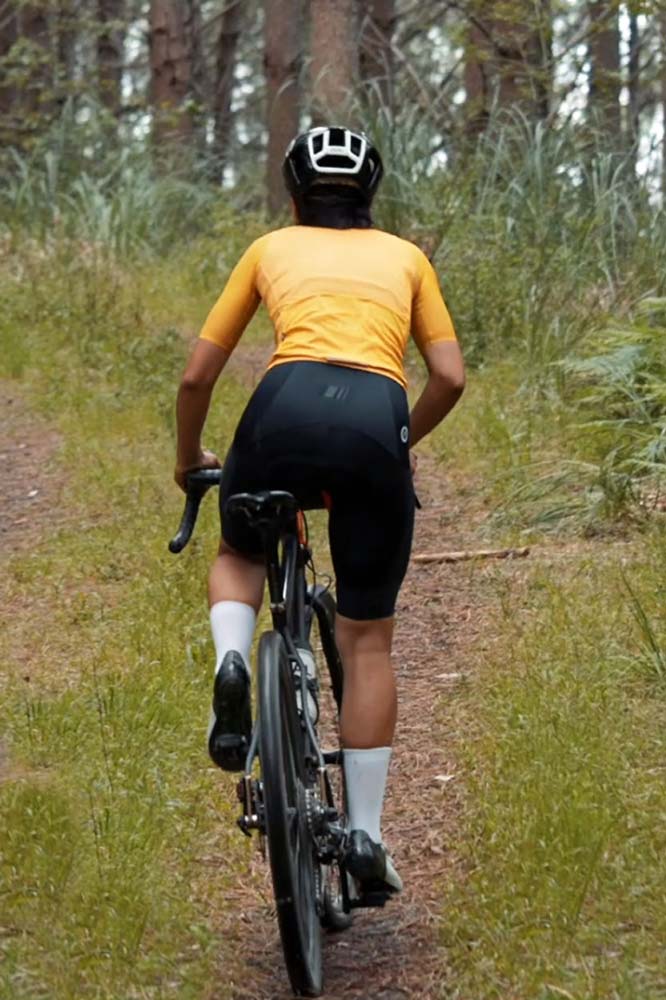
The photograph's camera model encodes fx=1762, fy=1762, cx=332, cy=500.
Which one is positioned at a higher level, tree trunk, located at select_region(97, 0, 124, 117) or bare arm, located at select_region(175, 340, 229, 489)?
tree trunk, located at select_region(97, 0, 124, 117)

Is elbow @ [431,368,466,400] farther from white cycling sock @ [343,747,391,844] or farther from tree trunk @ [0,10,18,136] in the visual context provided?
tree trunk @ [0,10,18,136]

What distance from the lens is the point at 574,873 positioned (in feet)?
15.1

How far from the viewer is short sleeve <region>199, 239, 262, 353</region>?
4277mm

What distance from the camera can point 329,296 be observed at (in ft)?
13.9

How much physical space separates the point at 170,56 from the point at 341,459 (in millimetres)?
20013

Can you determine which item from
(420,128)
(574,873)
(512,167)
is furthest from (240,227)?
(574,873)

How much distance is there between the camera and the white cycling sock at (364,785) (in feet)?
14.3

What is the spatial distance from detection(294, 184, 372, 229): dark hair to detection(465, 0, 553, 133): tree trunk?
9700mm

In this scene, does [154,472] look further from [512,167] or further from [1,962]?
[1,962]

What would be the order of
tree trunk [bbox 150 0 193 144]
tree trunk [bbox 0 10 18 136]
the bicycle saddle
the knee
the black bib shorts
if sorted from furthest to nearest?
tree trunk [bbox 0 10 18 136] → tree trunk [bbox 150 0 193 144] → the knee → the black bib shorts → the bicycle saddle

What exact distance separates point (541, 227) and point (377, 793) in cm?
798

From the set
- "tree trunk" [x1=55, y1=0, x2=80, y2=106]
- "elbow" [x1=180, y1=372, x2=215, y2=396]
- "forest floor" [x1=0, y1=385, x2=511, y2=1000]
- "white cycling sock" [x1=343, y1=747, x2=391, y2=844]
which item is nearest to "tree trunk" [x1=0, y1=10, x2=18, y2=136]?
"tree trunk" [x1=55, y1=0, x2=80, y2=106]


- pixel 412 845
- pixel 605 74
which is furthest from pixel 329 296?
pixel 605 74

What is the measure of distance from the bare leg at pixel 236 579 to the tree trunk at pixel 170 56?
18.4 m
